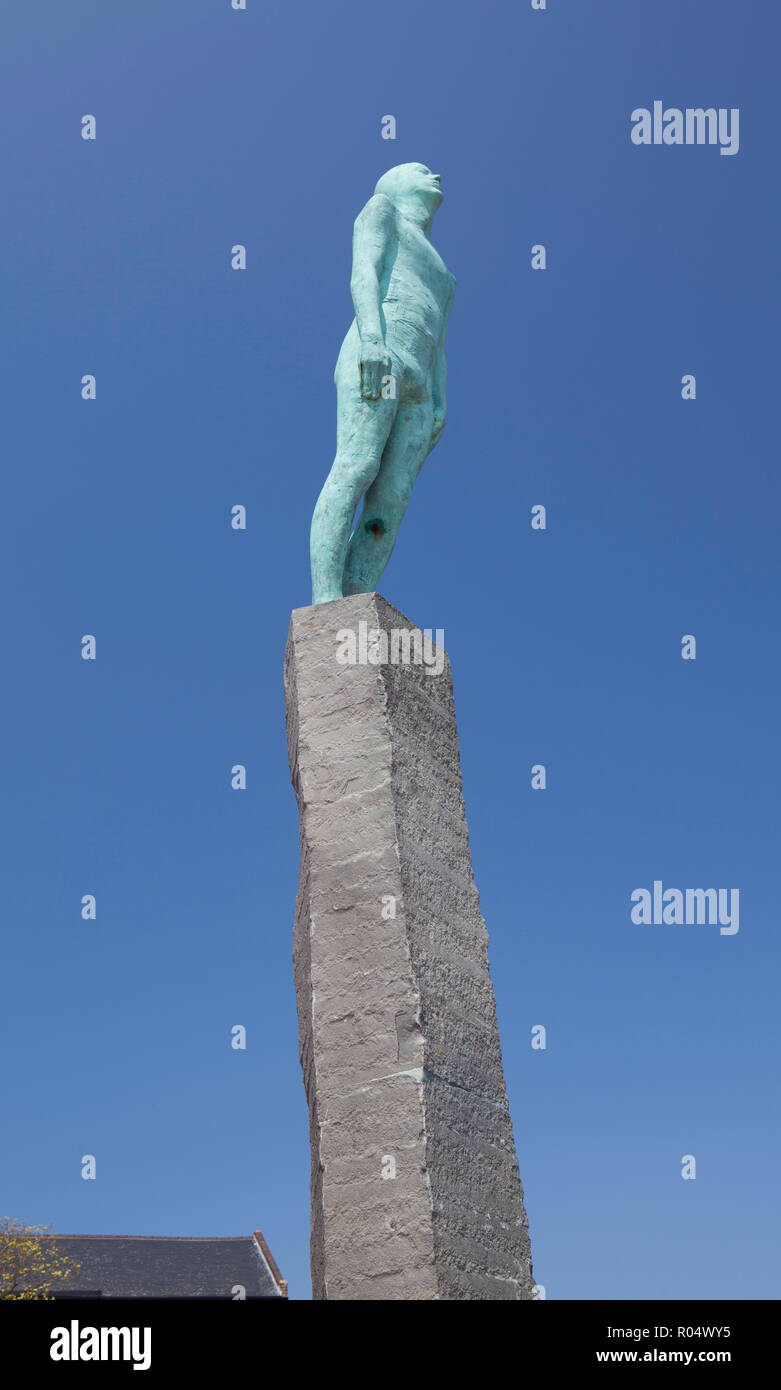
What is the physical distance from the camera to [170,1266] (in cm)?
2272

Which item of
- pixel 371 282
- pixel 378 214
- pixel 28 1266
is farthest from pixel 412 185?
pixel 28 1266

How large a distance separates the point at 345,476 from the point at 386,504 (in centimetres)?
39

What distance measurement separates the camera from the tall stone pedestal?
4.96 m

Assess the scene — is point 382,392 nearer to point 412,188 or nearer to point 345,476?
point 345,476

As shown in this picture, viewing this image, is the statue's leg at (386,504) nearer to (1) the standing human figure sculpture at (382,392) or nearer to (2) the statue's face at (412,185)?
(1) the standing human figure sculpture at (382,392)

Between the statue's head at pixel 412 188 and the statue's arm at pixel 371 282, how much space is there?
0.79ft

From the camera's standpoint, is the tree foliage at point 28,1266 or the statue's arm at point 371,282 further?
the tree foliage at point 28,1266

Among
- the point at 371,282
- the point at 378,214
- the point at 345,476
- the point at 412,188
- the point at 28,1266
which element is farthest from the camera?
the point at 28,1266

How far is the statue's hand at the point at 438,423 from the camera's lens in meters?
7.86

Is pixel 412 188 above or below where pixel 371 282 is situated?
above

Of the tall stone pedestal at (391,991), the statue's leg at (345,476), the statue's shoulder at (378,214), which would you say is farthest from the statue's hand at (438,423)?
the tall stone pedestal at (391,991)

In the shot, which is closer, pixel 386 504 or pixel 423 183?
pixel 386 504
